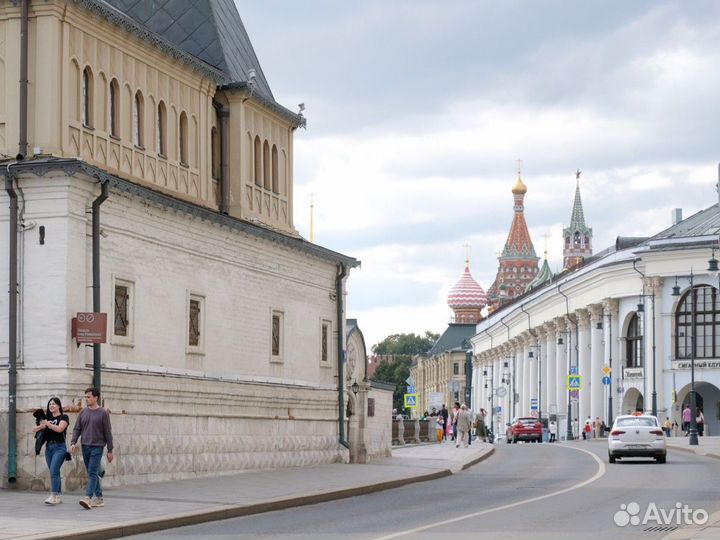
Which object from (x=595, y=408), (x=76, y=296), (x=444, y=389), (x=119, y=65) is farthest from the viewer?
(x=444, y=389)

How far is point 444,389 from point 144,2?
160133 millimetres

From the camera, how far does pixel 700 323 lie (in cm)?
9750

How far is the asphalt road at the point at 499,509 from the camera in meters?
19.2

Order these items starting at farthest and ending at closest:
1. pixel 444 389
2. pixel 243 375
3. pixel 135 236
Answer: pixel 444 389, pixel 243 375, pixel 135 236

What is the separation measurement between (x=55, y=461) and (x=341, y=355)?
18.2m

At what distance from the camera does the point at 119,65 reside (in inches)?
1233

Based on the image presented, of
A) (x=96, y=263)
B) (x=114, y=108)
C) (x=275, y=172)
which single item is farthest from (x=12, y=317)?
(x=275, y=172)

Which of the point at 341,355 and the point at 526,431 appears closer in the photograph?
the point at 341,355

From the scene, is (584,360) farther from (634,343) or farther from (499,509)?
(499,509)

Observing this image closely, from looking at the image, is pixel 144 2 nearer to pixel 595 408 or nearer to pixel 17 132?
pixel 17 132

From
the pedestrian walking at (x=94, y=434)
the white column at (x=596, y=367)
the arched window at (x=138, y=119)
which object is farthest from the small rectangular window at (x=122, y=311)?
the white column at (x=596, y=367)

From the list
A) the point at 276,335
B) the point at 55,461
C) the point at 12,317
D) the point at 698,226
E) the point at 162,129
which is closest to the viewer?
the point at 55,461

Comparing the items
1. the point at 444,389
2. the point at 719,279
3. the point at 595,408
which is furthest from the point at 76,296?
the point at 444,389

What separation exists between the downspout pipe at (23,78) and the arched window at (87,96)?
1813 millimetres
